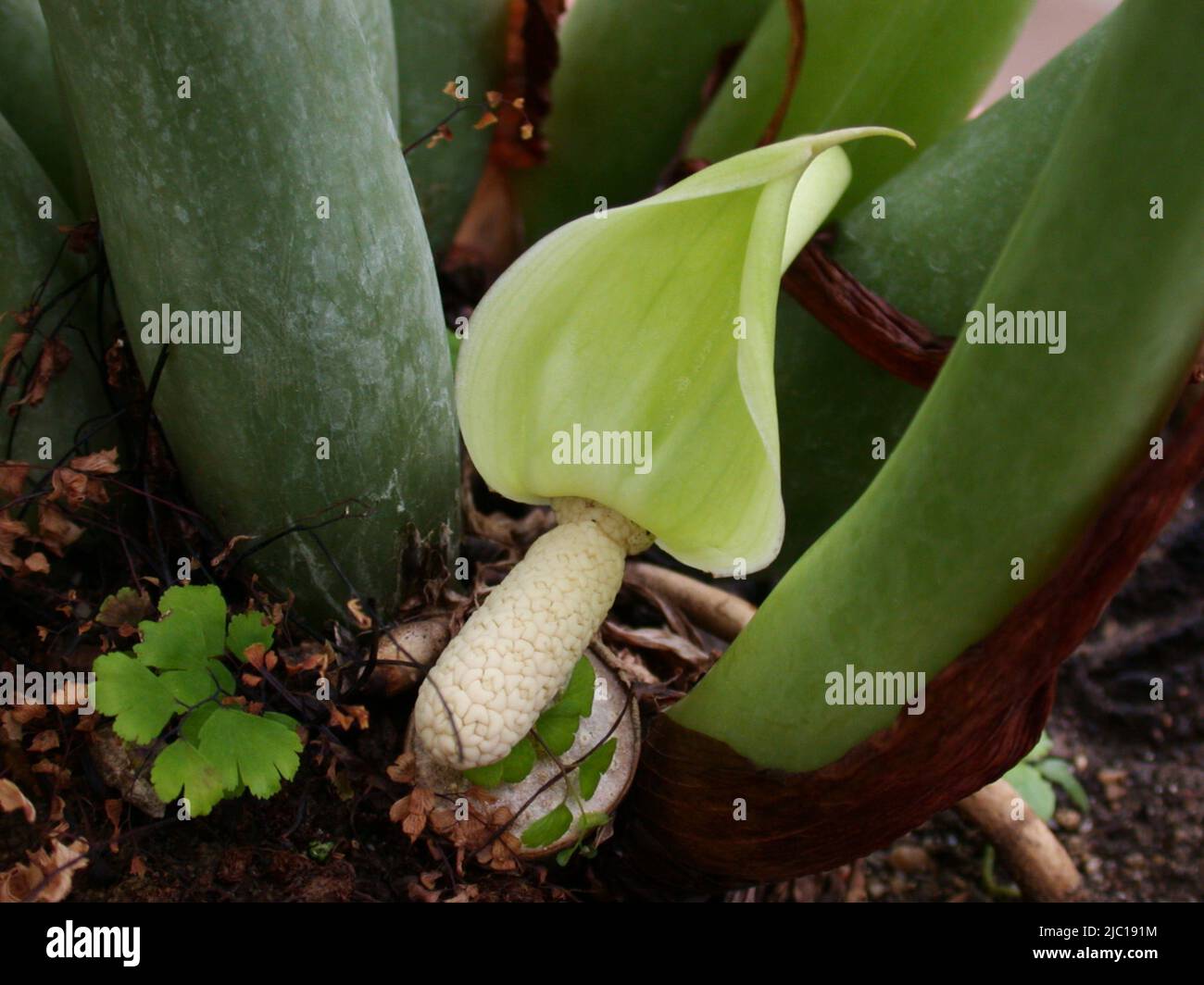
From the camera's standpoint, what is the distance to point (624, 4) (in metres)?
0.75

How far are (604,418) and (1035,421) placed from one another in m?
0.17

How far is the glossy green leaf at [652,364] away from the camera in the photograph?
1.51 feet

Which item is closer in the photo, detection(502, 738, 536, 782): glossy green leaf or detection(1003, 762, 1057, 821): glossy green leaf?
detection(502, 738, 536, 782): glossy green leaf

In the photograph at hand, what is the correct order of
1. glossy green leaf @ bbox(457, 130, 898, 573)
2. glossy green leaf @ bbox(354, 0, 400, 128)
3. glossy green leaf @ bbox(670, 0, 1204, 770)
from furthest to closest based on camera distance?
glossy green leaf @ bbox(354, 0, 400, 128) → glossy green leaf @ bbox(457, 130, 898, 573) → glossy green leaf @ bbox(670, 0, 1204, 770)

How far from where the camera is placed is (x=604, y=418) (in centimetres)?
49

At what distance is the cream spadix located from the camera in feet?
1.54

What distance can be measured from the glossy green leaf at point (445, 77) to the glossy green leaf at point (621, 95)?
1.8 inches

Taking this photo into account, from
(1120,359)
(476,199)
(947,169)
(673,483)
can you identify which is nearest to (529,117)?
(476,199)

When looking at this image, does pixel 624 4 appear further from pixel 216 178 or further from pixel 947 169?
pixel 216 178

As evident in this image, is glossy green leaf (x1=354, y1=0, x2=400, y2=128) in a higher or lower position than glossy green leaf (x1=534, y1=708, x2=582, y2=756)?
higher

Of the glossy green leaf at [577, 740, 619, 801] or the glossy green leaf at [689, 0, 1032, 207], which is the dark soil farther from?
the glossy green leaf at [689, 0, 1032, 207]

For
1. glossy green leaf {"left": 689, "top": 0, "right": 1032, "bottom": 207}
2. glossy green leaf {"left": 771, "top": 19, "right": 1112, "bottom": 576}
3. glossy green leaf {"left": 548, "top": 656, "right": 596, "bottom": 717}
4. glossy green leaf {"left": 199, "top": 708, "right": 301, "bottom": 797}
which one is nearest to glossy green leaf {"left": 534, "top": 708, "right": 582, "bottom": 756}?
glossy green leaf {"left": 548, "top": 656, "right": 596, "bottom": 717}
